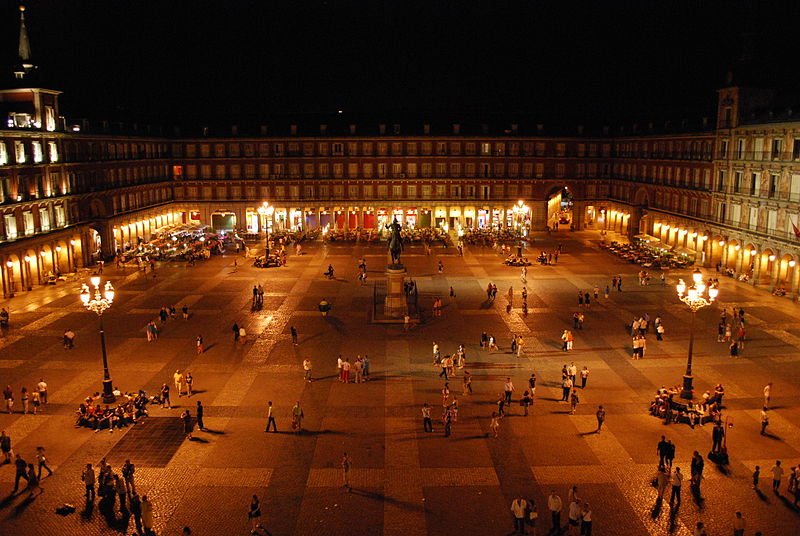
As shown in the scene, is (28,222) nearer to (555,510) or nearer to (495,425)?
(495,425)

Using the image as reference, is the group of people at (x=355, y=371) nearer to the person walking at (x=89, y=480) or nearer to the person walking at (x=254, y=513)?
the person walking at (x=89, y=480)

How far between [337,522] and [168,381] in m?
15.8

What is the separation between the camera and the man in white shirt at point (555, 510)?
66.6ft

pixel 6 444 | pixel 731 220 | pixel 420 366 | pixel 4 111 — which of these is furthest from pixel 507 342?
pixel 4 111

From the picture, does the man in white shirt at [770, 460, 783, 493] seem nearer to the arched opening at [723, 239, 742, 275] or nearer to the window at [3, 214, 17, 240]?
the arched opening at [723, 239, 742, 275]

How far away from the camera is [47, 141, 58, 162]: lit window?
5916cm

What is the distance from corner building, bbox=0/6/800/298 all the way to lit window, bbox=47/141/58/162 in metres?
0.19

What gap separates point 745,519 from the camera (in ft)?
68.8

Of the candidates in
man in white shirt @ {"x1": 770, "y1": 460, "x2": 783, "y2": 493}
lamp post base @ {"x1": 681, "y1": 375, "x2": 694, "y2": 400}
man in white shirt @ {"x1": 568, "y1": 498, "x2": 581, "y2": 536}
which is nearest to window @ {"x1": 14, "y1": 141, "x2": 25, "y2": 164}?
lamp post base @ {"x1": 681, "y1": 375, "x2": 694, "y2": 400}

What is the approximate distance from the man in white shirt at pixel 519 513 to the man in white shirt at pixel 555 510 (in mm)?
973

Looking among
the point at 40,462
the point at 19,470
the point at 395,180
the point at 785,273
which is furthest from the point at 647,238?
the point at 19,470

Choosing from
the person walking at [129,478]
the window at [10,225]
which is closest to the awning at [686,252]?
the person walking at [129,478]

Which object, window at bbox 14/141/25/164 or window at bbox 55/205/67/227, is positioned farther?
window at bbox 55/205/67/227

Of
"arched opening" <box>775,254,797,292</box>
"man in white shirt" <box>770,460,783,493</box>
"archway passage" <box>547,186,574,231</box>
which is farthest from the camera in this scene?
"archway passage" <box>547,186,574,231</box>
